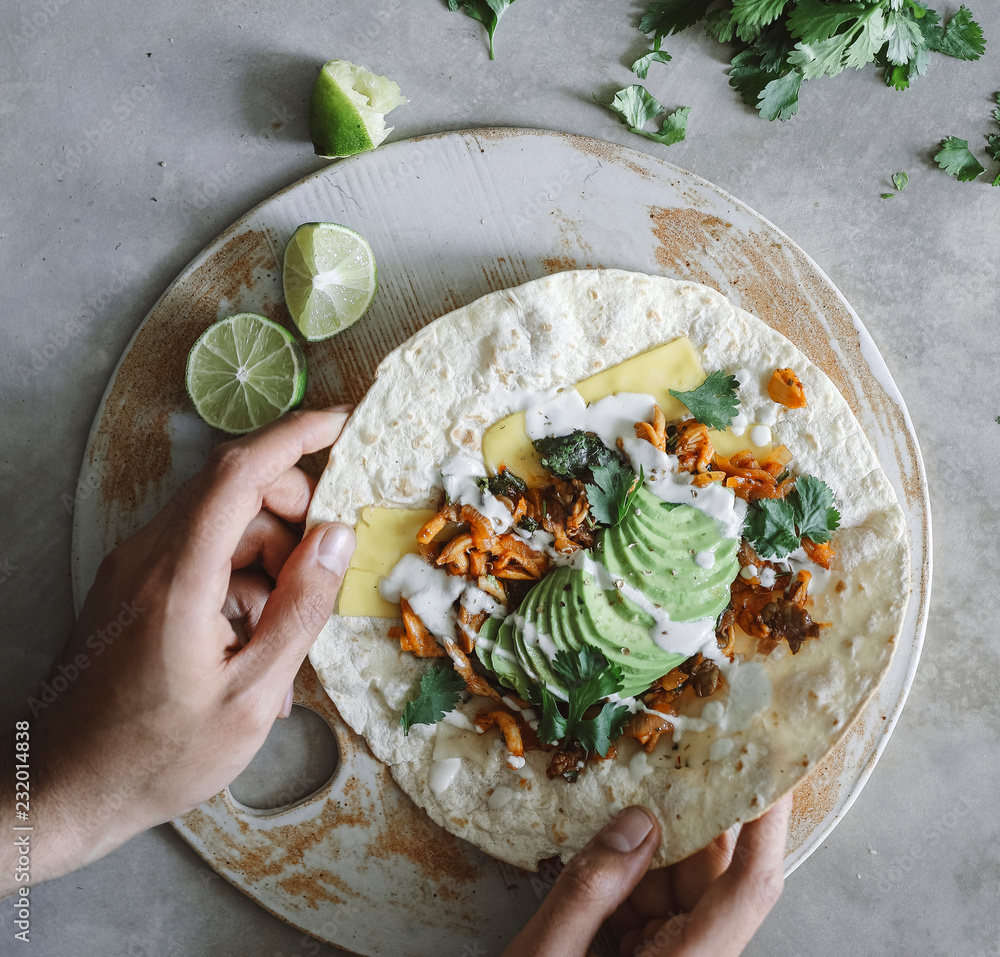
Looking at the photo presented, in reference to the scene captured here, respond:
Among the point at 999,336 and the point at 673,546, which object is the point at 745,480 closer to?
the point at 673,546

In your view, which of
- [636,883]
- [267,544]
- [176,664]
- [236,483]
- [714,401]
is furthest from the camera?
[267,544]

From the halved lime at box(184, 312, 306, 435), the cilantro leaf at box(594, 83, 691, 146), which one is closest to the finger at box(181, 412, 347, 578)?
the halved lime at box(184, 312, 306, 435)

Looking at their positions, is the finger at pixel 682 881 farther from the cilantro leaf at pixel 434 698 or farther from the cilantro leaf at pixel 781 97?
the cilantro leaf at pixel 781 97

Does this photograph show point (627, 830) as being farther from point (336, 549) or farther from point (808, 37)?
point (808, 37)

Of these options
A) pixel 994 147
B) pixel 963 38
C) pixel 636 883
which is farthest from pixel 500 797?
pixel 963 38

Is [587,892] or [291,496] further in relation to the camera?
[291,496]

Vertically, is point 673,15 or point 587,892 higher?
point 673,15

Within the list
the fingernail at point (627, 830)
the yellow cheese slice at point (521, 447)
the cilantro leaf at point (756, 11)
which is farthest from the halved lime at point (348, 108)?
the fingernail at point (627, 830)
